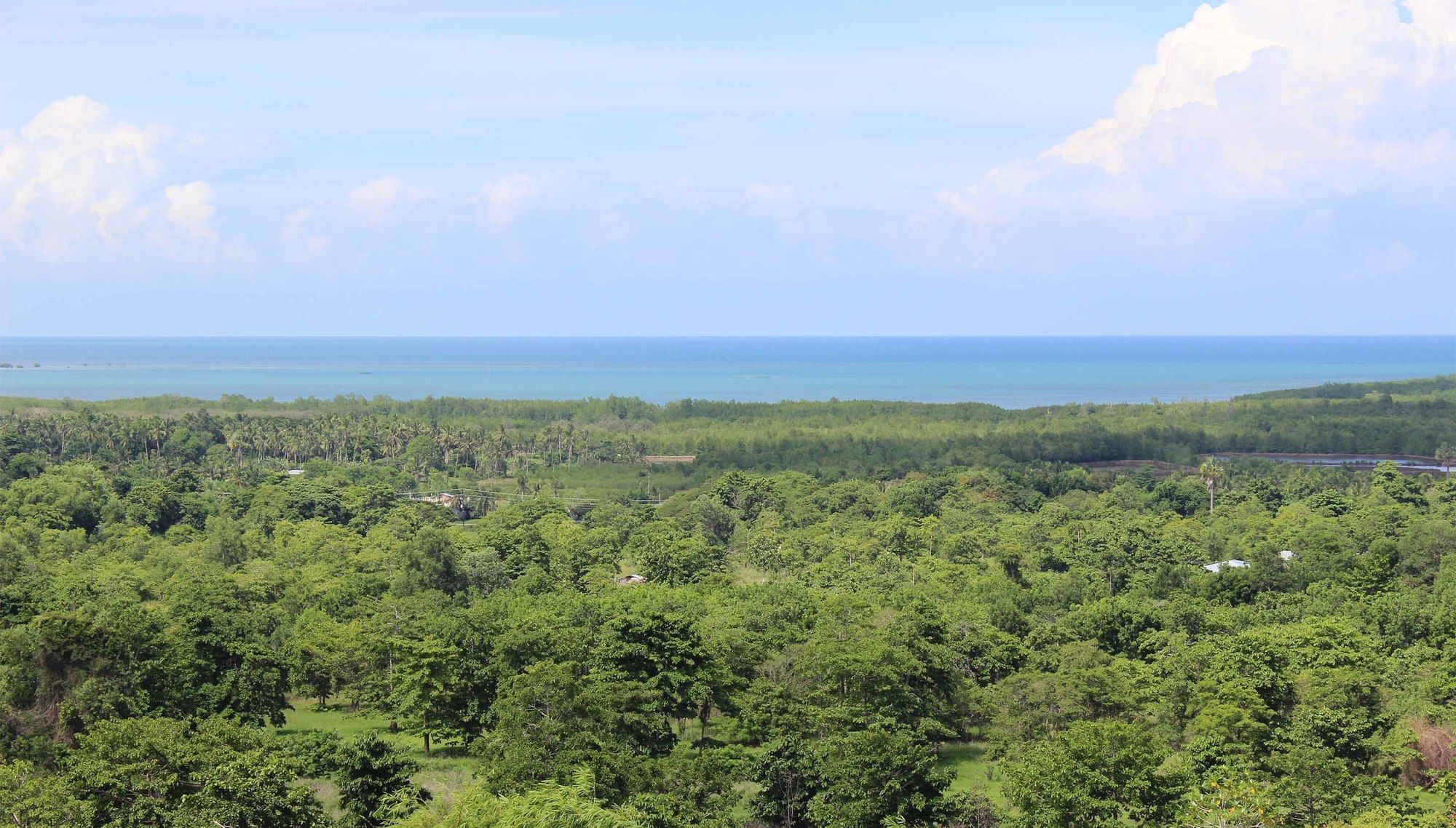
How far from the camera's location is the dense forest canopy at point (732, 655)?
67.2 ft

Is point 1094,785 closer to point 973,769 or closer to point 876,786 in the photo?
point 876,786

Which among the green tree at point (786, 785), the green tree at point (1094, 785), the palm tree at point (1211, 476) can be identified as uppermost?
the palm tree at point (1211, 476)

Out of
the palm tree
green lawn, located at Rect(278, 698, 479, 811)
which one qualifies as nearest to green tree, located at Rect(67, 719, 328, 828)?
green lawn, located at Rect(278, 698, 479, 811)

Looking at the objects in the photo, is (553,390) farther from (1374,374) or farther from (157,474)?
(1374,374)

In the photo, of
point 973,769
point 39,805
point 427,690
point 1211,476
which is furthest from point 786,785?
point 1211,476

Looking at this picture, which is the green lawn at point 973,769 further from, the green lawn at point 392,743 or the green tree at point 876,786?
the green lawn at point 392,743

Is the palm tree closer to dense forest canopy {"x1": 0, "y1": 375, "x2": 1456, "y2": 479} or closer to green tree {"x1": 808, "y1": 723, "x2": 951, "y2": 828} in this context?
dense forest canopy {"x1": 0, "y1": 375, "x2": 1456, "y2": 479}

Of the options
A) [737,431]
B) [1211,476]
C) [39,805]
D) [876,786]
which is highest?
[737,431]

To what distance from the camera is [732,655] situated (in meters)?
28.4

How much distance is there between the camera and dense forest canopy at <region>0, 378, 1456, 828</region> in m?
20.5

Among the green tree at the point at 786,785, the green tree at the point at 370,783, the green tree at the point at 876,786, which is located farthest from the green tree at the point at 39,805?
the green tree at the point at 876,786

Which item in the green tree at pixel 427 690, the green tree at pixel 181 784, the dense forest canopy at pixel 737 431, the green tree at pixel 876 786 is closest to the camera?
the green tree at pixel 181 784

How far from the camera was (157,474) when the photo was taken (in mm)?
63500

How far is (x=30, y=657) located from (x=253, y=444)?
182 feet
